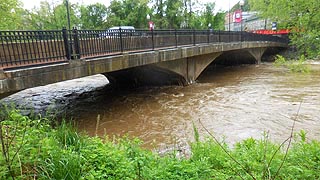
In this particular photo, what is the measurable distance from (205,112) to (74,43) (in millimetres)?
5273

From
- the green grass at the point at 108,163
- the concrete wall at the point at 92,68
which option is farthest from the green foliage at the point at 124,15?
the green grass at the point at 108,163

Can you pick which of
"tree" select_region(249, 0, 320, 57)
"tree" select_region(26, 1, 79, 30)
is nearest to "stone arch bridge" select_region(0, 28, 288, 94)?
"tree" select_region(249, 0, 320, 57)

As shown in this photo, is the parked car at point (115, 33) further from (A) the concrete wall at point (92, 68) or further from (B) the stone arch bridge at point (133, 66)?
(A) the concrete wall at point (92, 68)

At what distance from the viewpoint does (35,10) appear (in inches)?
1449

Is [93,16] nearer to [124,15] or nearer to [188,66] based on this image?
[124,15]

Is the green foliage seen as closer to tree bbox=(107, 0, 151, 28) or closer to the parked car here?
tree bbox=(107, 0, 151, 28)

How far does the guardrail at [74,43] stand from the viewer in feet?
20.2

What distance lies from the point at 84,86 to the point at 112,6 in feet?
81.9

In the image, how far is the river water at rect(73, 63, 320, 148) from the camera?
7.30 m

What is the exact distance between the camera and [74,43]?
23.6ft

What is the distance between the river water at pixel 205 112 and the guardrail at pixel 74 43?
7.62 ft

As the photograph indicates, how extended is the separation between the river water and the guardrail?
2.32 m

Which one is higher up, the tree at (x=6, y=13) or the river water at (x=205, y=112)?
the tree at (x=6, y=13)

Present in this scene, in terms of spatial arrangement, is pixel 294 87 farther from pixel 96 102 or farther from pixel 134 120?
pixel 96 102
